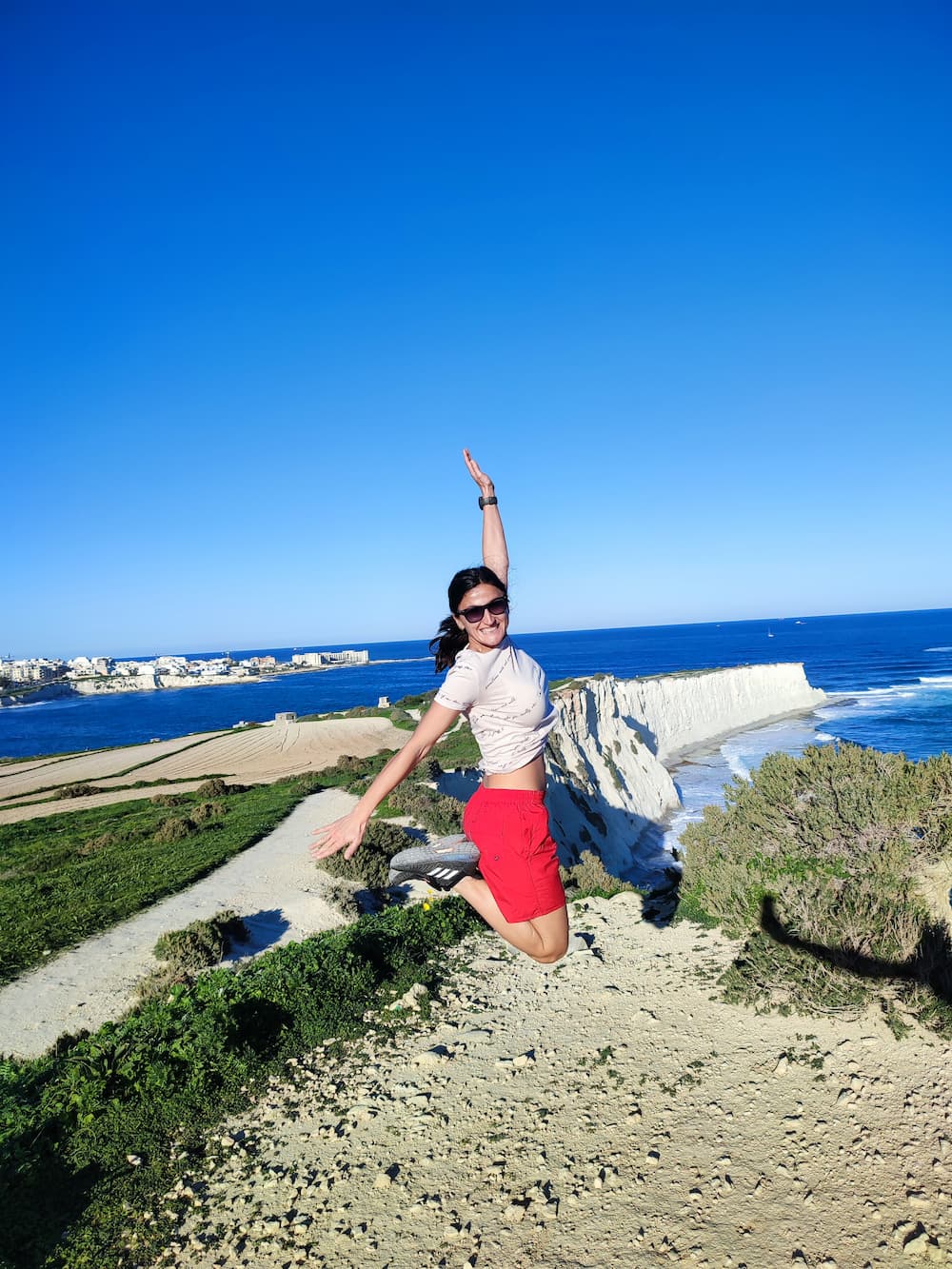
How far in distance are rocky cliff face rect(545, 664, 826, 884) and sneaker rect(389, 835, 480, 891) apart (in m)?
17.1

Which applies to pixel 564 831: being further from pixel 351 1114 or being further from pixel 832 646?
pixel 832 646

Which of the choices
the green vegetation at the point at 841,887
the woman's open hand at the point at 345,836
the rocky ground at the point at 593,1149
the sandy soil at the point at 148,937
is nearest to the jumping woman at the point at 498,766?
the woman's open hand at the point at 345,836

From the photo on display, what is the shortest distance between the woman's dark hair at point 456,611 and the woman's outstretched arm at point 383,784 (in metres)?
0.41

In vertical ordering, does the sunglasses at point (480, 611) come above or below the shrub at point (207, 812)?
above

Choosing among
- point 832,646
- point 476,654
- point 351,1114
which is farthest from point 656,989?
point 832,646

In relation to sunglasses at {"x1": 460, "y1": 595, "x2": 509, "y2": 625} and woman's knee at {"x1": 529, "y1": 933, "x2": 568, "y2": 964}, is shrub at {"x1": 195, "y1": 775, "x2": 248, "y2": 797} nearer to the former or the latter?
woman's knee at {"x1": 529, "y1": 933, "x2": 568, "y2": 964}

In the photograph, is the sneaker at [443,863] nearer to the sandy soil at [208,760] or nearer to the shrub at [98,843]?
the shrub at [98,843]

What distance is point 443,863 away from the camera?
4629 mm

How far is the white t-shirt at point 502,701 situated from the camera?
13.5 ft

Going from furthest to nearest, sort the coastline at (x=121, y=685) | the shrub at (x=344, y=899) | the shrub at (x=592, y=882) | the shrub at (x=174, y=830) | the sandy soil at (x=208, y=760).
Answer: the coastline at (x=121, y=685), the sandy soil at (x=208, y=760), the shrub at (x=174, y=830), the shrub at (x=344, y=899), the shrub at (x=592, y=882)

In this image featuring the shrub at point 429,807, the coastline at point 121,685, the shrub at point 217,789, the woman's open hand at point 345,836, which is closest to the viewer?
the woman's open hand at point 345,836

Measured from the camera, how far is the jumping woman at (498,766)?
4.16 meters

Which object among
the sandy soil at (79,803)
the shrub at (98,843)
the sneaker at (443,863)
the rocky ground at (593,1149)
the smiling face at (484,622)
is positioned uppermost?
the smiling face at (484,622)

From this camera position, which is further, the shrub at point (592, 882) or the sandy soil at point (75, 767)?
the sandy soil at point (75, 767)
